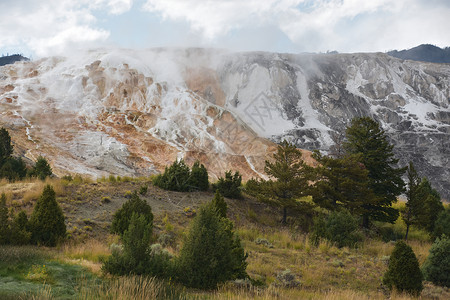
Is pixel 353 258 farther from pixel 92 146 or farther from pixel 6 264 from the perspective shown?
pixel 92 146

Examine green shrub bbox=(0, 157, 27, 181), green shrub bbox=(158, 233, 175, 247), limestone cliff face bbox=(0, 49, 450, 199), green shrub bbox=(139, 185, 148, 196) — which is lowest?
green shrub bbox=(158, 233, 175, 247)

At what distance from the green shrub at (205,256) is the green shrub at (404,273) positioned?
174 inches

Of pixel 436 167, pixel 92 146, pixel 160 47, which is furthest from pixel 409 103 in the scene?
pixel 92 146

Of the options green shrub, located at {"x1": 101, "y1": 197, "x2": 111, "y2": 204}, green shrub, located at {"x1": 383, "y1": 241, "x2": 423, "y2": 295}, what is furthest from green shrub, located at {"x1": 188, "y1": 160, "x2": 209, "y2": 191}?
green shrub, located at {"x1": 383, "y1": 241, "x2": 423, "y2": 295}

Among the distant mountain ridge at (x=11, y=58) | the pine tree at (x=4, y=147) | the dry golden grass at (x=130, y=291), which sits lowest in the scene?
the dry golden grass at (x=130, y=291)

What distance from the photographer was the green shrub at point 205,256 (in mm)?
5629

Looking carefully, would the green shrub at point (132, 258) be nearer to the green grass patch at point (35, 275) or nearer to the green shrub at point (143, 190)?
the green grass patch at point (35, 275)

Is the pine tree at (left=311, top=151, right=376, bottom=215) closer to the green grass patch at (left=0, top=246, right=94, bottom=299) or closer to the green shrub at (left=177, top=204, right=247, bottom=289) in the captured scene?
the green shrub at (left=177, top=204, right=247, bottom=289)

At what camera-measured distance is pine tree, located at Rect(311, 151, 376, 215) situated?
52.0ft

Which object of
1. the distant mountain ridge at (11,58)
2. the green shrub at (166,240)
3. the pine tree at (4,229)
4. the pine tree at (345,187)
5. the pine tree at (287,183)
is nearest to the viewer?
the pine tree at (4,229)

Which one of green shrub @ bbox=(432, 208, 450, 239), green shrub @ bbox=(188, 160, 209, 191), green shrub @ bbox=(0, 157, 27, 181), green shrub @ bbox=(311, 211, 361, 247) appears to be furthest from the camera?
green shrub @ bbox=(188, 160, 209, 191)

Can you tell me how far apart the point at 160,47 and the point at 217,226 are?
174 feet

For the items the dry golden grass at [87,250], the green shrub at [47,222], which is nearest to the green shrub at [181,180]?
the dry golden grass at [87,250]

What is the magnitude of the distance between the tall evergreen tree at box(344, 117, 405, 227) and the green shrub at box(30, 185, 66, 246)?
49.2 feet
